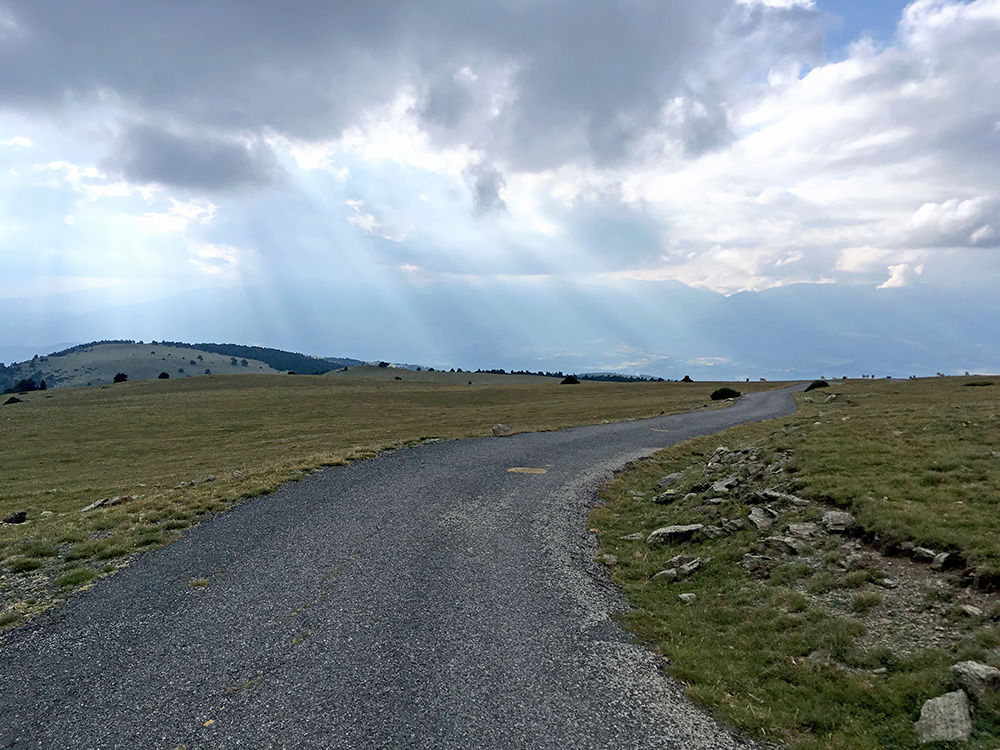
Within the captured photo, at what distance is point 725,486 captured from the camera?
17.5 m

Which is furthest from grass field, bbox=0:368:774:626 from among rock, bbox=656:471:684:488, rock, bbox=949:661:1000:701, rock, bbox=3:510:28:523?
rock, bbox=949:661:1000:701

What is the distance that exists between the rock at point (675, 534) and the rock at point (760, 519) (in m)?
1.39

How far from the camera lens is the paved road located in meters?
6.71

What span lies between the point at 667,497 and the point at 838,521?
22.3 ft

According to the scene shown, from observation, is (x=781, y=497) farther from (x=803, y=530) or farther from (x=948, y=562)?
(x=948, y=562)

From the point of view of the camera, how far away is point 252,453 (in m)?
36.5

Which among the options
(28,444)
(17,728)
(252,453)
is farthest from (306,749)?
(28,444)

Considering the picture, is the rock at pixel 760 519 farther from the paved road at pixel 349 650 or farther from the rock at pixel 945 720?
the rock at pixel 945 720

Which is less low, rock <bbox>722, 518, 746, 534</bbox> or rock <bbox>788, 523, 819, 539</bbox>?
rock <bbox>788, 523, 819, 539</bbox>

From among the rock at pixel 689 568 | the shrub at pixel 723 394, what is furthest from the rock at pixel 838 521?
the shrub at pixel 723 394

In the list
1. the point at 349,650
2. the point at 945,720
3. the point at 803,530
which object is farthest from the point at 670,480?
the point at 349,650

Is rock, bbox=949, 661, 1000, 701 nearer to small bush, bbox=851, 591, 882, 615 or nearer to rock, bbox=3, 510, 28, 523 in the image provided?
small bush, bbox=851, 591, 882, 615

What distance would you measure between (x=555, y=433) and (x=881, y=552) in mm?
25671

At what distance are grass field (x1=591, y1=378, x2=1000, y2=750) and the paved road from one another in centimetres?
97
